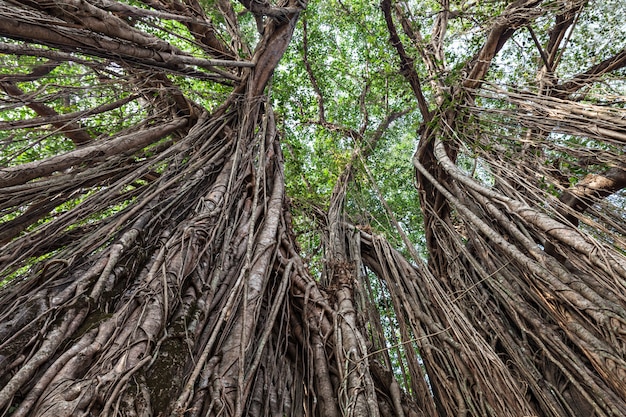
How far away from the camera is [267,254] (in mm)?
1871

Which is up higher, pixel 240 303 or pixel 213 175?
pixel 213 175

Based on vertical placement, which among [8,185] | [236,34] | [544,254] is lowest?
[8,185]

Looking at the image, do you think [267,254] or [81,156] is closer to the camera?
[81,156]

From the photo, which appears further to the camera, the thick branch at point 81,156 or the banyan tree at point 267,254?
the thick branch at point 81,156

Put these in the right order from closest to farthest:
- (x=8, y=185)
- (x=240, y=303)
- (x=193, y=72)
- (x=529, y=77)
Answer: (x=8, y=185), (x=240, y=303), (x=193, y=72), (x=529, y=77)

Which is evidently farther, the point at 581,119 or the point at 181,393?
the point at 581,119

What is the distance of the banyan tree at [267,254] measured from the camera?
1.17 metres

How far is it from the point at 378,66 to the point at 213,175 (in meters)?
2.49

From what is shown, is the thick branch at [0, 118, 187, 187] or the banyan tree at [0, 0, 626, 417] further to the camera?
the thick branch at [0, 118, 187, 187]

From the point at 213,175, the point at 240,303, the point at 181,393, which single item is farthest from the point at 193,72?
the point at 181,393

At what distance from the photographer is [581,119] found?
71.2 inches

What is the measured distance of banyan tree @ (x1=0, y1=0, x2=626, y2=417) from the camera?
1.17 m

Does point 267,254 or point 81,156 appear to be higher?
point 81,156

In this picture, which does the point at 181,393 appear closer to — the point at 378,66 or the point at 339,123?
the point at 378,66
